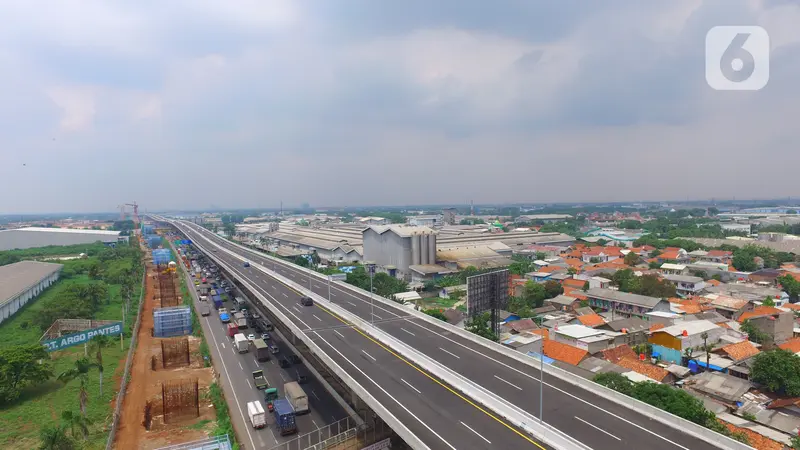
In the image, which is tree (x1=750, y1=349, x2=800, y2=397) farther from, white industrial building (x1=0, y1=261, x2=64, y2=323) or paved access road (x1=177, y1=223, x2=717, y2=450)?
white industrial building (x1=0, y1=261, x2=64, y2=323)

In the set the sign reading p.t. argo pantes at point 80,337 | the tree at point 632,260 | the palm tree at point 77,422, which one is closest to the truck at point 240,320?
the sign reading p.t. argo pantes at point 80,337

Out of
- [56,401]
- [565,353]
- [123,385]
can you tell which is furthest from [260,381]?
[565,353]

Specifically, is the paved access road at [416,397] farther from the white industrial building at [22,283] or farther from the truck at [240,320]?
the white industrial building at [22,283]

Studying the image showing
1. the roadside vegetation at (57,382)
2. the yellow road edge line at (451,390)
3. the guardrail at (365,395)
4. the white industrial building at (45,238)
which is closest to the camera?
the guardrail at (365,395)

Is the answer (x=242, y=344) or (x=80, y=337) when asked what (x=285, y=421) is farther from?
(x=80, y=337)

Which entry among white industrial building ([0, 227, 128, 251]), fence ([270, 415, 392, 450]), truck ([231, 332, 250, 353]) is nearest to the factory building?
truck ([231, 332, 250, 353])
